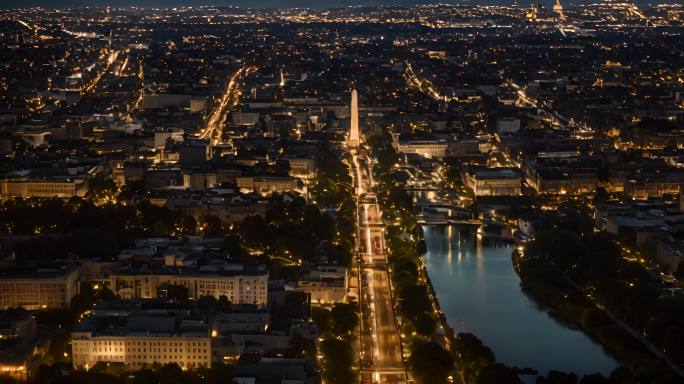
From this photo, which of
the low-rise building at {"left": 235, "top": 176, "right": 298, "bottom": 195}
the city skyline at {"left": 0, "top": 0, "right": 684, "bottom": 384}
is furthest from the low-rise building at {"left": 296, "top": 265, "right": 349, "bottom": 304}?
the low-rise building at {"left": 235, "top": 176, "right": 298, "bottom": 195}

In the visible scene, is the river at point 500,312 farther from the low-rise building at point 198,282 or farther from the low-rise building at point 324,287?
the low-rise building at point 198,282

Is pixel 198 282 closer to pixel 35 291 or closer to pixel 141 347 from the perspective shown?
pixel 35 291

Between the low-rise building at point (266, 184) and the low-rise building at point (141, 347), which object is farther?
the low-rise building at point (266, 184)

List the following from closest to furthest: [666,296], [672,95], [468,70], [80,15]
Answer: [666,296], [672,95], [468,70], [80,15]

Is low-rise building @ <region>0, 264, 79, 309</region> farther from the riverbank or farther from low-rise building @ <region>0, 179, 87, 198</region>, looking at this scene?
low-rise building @ <region>0, 179, 87, 198</region>

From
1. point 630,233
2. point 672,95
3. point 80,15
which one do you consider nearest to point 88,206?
point 630,233

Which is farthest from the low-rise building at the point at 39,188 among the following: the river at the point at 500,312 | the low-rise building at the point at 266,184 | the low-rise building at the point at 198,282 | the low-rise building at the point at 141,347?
the low-rise building at the point at 141,347

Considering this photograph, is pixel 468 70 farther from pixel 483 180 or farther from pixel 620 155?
pixel 483 180

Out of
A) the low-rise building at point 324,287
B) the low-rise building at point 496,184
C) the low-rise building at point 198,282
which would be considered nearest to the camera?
the low-rise building at point 198,282
